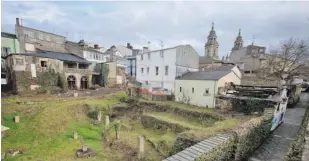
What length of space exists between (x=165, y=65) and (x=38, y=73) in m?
16.9

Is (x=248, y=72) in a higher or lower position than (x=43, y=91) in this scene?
higher

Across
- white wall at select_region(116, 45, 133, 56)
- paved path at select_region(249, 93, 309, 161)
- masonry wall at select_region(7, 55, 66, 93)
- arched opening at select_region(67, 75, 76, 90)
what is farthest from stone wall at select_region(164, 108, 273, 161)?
white wall at select_region(116, 45, 133, 56)

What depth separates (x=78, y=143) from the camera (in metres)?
11.7

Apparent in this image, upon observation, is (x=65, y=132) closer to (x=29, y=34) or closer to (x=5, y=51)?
(x=5, y=51)

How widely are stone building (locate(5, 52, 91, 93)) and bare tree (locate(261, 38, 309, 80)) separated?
28.5m

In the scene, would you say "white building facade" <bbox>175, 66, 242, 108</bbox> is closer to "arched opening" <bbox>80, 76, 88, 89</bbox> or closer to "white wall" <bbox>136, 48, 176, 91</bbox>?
"white wall" <bbox>136, 48, 176, 91</bbox>

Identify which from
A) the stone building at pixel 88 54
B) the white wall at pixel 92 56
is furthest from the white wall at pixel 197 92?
the white wall at pixel 92 56

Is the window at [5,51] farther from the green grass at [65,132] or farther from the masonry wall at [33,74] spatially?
the green grass at [65,132]

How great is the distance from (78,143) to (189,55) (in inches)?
744

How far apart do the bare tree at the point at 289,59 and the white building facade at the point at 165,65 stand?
10.8 metres

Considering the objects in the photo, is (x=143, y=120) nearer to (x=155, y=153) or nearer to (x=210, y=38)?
(x=155, y=153)

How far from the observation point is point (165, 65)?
78.3 feet

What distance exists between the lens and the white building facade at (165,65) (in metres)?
22.7

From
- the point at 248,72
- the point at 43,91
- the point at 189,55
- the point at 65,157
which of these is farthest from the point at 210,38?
the point at 65,157
